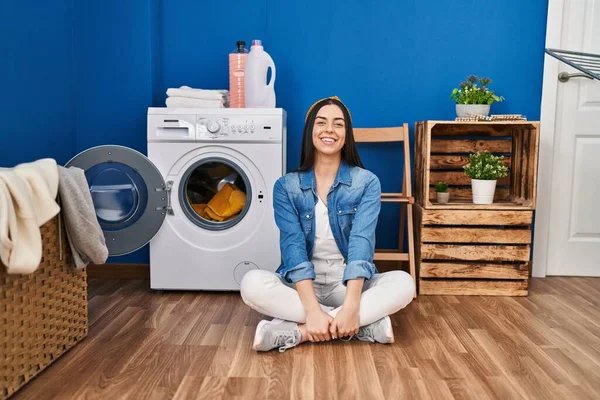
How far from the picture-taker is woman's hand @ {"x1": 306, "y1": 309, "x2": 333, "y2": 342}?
69.9 inches

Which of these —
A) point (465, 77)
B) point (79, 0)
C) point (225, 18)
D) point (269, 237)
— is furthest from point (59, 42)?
point (465, 77)

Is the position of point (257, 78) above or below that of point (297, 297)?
above

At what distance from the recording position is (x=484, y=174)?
2.60 metres

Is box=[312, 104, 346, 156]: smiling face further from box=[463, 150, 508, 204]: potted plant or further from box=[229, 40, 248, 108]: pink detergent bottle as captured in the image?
box=[463, 150, 508, 204]: potted plant

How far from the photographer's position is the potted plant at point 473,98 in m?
2.60

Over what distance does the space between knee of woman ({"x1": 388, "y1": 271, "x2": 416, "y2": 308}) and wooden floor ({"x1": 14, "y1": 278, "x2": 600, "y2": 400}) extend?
136 millimetres

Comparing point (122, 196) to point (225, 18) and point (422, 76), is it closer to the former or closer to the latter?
point (225, 18)

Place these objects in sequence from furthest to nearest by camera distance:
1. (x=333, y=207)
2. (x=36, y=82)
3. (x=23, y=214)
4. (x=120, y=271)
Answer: (x=120, y=271)
(x=36, y=82)
(x=333, y=207)
(x=23, y=214)

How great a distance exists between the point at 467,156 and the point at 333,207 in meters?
1.13

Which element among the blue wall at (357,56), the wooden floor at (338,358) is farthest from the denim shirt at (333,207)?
the blue wall at (357,56)

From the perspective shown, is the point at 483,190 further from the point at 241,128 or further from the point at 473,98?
the point at 241,128

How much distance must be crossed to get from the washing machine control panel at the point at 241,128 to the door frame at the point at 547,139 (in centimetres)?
134

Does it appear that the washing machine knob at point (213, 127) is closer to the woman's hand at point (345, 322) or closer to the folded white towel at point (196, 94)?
Answer: the folded white towel at point (196, 94)

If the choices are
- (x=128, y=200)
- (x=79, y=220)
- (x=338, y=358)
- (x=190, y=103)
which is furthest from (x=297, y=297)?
(x=190, y=103)
